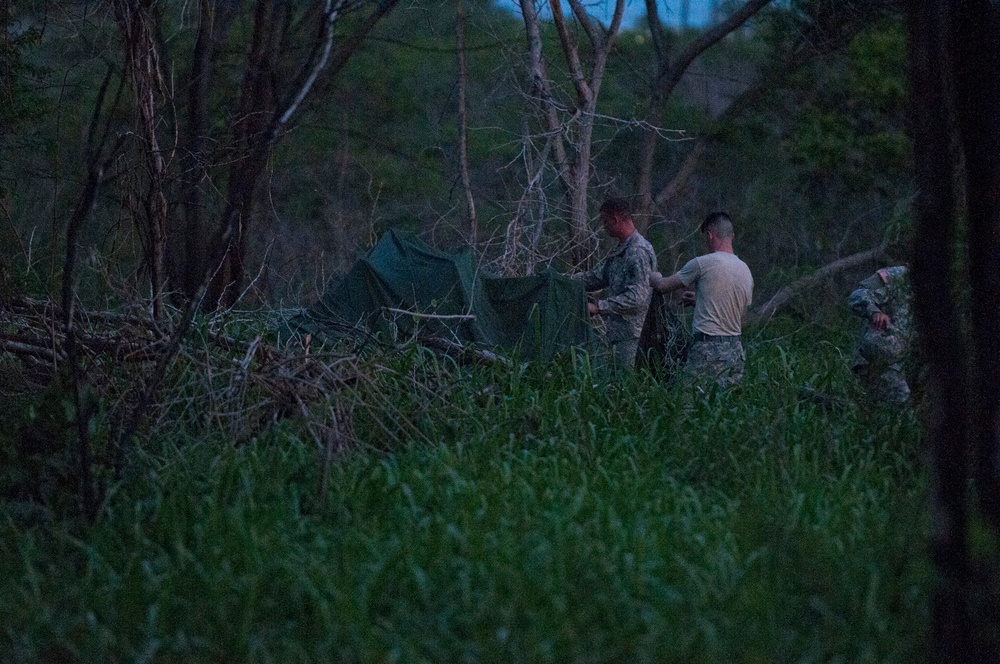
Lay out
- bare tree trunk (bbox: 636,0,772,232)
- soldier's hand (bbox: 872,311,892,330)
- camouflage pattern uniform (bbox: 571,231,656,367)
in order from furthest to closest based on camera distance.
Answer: bare tree trunk (bbox: 636,0,772,232) → camouflage pattern uniform (bbox: 571,231,656,367) → soldier's hand (bbox: 872,311,892,330)

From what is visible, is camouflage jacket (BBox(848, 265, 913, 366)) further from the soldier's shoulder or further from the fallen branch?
the fallen branch

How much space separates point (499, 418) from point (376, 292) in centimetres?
173

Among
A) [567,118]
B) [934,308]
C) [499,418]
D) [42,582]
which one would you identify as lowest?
[42,582]

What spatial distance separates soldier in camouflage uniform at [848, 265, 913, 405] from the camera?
623 centimetres

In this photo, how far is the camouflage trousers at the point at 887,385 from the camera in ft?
20.5

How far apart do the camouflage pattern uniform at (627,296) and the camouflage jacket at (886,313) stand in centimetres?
143

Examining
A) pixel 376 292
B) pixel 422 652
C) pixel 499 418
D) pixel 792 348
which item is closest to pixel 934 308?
pixel 422 652

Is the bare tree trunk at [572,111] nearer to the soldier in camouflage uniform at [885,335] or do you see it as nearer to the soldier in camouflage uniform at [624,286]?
the soldier in camouflage uniform at [624,286]

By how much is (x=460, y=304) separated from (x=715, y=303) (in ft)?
5.62

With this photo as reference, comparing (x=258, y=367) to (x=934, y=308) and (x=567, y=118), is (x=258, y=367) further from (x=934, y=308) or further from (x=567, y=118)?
(x=567, y=118)

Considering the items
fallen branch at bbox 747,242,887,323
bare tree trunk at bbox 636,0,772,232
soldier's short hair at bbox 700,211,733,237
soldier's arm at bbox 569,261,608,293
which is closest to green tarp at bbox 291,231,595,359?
soldier's arm at bbox 569,261,608,293

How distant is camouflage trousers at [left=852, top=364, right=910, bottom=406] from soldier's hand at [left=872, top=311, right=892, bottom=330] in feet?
2.29

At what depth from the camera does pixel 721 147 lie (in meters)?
16.5

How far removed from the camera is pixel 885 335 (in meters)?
7.06
